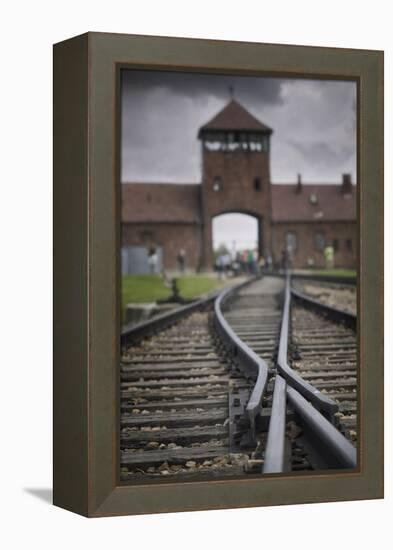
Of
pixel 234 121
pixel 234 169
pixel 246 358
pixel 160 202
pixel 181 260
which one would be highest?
pixel 234 121

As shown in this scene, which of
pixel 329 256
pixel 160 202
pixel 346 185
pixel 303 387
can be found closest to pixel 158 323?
pixel 160 202

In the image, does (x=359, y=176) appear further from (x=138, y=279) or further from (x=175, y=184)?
(x=138, y=279)

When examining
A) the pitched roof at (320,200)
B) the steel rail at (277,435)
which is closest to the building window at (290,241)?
the pitched roof at (320,200)

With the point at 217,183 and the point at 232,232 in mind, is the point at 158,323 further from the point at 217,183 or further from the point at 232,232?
the point at 217,183

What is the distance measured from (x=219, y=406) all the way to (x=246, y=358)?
1.37 ft

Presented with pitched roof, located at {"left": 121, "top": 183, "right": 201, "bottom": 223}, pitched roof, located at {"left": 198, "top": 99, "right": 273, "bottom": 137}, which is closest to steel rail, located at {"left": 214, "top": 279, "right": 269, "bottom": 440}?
pitched roof, located at {"left": 121, "top": 183, "right": 201, "bottom": 223}

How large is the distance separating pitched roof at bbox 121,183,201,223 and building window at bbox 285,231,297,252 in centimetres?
79

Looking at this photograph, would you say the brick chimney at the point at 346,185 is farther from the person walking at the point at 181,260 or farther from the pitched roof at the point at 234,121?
the person walking at the point at 181,260

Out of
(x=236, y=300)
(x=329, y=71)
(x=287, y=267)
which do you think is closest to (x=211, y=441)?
(x=236, y=300)

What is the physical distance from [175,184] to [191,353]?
4.18 ft

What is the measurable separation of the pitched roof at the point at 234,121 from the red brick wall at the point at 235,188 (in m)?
0.20

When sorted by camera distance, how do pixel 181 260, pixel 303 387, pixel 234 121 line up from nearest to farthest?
1. pixel 303 387
2. pixel 234 121
3. pixel 181 260

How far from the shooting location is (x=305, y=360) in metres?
7.19

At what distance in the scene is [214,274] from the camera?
7328 millimetres
